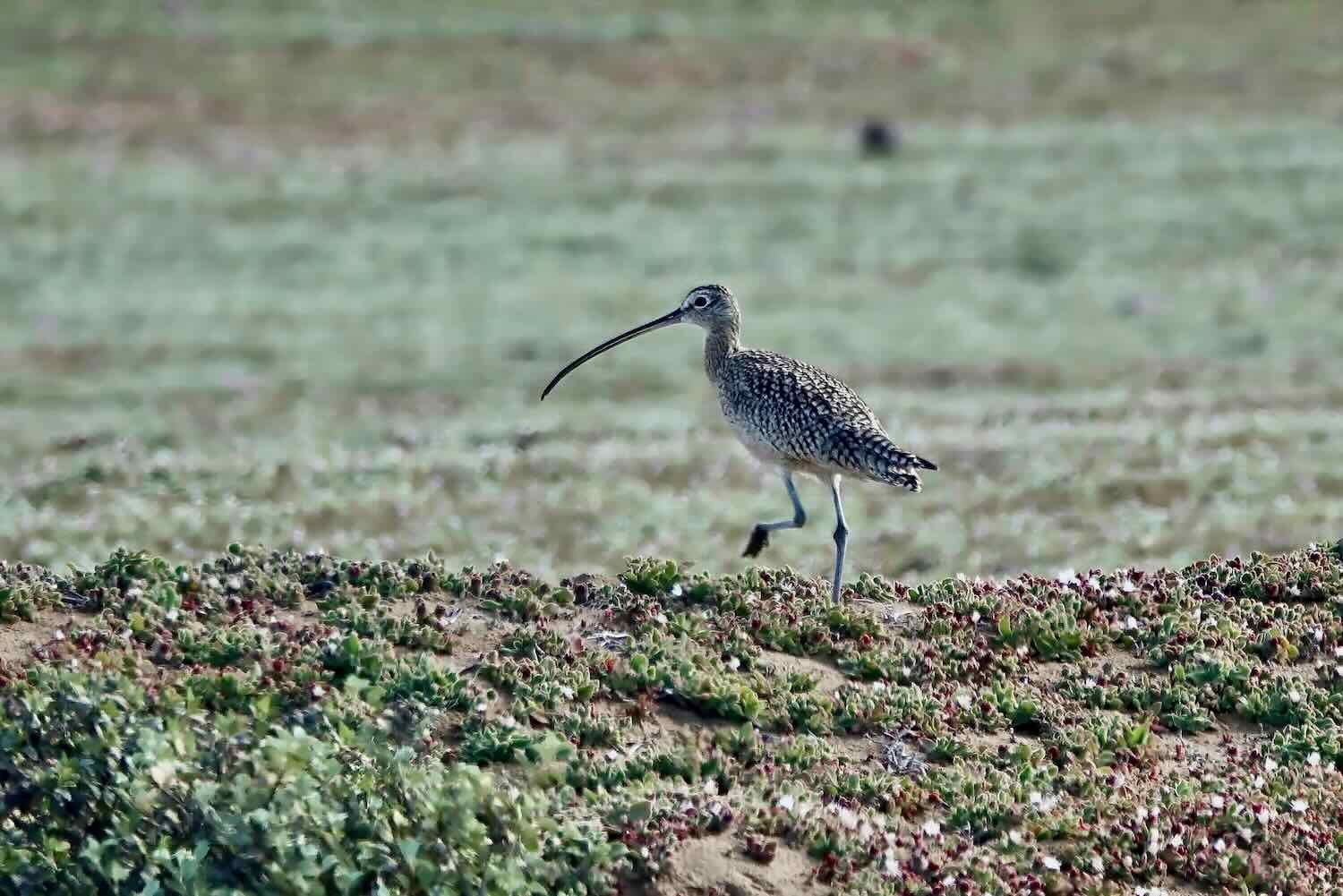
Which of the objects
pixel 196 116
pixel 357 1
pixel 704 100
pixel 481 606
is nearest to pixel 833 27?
pixel 704 100

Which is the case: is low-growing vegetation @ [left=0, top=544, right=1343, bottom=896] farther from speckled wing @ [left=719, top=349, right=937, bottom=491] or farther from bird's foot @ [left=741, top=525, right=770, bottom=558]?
bird's foot @ [left=741, top=525, right=770, bottom=558]

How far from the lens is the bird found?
13539 mm

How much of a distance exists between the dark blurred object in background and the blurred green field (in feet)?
1.84

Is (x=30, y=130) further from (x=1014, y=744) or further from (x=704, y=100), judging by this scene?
(x=1014, y=744)

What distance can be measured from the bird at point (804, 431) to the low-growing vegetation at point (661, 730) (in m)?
0.81

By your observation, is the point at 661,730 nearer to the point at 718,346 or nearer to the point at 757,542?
the point at 757,542

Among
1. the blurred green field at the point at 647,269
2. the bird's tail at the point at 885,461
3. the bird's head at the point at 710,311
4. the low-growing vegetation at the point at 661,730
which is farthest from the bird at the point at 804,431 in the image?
the blurred green field at the point at 647,269

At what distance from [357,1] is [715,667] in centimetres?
6557

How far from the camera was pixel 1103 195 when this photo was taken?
4681cm

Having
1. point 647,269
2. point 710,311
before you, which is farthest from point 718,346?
point 647,269

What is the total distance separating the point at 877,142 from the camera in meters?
52.3

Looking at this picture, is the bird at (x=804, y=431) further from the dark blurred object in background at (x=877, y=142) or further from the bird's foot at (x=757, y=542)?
the dark blurred object in background at (x=877, y=142)

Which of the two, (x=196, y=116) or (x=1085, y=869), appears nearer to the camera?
(x=1085, y=869)

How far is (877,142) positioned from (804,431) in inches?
1545
